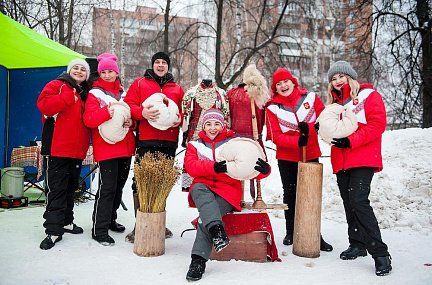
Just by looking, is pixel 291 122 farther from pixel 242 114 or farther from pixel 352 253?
pixel 352 253

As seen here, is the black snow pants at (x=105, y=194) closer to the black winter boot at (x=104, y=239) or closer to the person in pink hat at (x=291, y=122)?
the black winter boot at (x=104, y=239)

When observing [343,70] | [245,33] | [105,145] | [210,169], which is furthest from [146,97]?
[245,33]

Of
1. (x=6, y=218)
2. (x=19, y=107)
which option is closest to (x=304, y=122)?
(x=6, y=218)

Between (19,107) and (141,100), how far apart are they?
4615 mm

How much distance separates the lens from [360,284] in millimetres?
3111

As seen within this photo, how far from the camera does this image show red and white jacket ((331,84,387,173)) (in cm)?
349

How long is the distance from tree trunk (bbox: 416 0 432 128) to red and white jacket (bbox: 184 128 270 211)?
778cm

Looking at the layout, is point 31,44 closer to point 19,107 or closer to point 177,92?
point 19,107

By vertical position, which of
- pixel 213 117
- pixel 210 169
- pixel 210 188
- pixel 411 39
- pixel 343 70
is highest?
pixel 411 39

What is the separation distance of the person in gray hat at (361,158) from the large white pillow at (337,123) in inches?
2.0

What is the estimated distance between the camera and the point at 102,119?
388cm

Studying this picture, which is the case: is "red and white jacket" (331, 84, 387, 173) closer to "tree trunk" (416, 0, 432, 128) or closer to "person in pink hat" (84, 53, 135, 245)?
"person in pink hat" (84, 53, 135, 245)

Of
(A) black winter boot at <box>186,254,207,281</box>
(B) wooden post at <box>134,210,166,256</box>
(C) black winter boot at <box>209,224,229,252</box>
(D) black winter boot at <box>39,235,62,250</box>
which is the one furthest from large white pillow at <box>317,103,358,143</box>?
(D) black winter boot at <box>39,235,62,250</box>

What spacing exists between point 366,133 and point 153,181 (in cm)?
189
